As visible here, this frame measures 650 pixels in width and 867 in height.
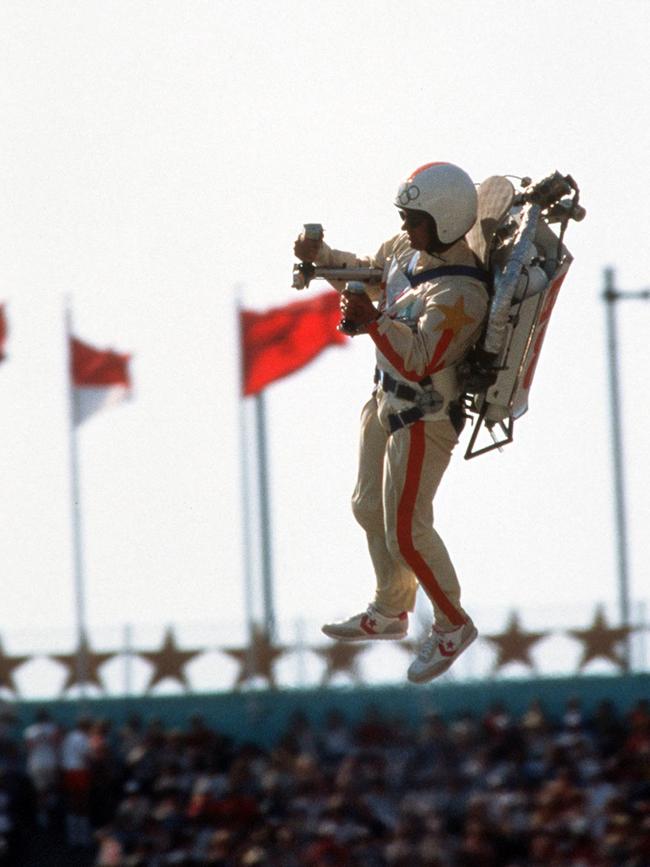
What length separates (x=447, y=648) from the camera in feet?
50.4

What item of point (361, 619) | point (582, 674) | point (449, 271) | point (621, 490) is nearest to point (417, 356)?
point (449, 271)

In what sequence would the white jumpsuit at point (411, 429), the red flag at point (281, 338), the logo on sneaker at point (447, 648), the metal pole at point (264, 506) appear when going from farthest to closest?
the metal pole at point (264, 506) < the red flag at point (281, 338) < the logo on sneaker at point (447, 648) < the white jumpsuit at point (411, 429)

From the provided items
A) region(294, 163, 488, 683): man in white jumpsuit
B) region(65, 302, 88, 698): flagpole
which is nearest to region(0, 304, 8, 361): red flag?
region(65, 302, 88, 698): flagpole

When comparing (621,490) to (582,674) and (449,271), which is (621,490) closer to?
(582,674)

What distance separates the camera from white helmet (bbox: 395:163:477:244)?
14508 millimetres

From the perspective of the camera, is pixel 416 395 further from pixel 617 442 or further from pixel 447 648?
pixel 617 442

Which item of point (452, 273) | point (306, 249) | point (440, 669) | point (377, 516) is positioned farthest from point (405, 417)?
point (440, 669)

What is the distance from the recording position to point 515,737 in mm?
27328

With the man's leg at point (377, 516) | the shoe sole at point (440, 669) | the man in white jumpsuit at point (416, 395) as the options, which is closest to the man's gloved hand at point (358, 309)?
the man in white jumpsuit at point (416, 395)

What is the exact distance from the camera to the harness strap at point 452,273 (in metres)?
14.8

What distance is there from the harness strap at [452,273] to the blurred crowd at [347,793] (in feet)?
37.6

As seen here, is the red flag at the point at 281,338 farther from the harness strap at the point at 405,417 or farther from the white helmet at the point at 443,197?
the white helmet at the point at 443,197

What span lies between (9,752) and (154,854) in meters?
2.77

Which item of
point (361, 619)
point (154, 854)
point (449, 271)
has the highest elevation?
point (449, 271)
